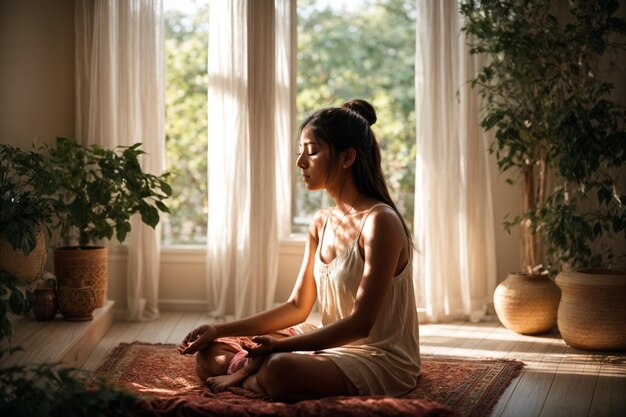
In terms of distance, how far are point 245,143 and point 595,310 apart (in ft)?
6.78

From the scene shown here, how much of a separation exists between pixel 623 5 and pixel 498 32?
2.77 feet

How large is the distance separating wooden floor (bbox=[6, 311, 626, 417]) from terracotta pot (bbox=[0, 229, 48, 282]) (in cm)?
50

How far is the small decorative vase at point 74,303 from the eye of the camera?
12.9 feet

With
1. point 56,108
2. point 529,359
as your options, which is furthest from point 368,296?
point 56,108

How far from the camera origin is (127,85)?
459 centimetres

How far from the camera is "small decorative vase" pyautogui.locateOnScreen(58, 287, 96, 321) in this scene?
3938 mm

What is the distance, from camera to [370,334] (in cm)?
280

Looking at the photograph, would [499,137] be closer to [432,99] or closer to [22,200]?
[432,99]

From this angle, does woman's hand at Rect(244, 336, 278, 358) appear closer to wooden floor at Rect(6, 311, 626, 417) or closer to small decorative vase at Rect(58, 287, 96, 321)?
wooden floor at Rect(6, 311, 626, 417)

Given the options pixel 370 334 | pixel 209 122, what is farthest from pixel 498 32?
pixel 370 334

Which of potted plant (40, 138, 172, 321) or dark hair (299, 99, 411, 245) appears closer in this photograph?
dark hair (299, 99, 411, 245)

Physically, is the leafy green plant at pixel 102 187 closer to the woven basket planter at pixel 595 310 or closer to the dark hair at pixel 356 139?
the dark hair at pixel 356 139

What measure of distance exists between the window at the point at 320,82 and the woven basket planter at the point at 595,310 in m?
1.65

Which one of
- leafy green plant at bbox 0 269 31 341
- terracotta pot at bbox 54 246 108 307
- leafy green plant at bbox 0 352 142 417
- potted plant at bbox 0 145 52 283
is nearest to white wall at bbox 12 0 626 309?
terracotta pot at bbox 54 246 108 307
